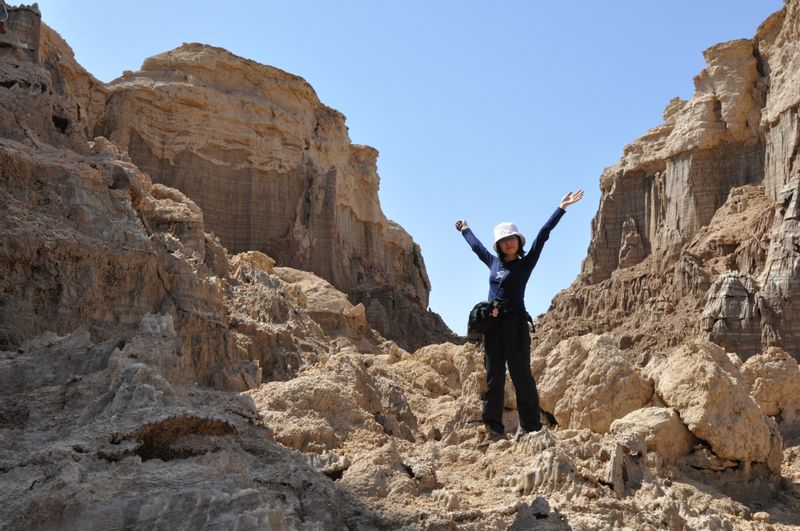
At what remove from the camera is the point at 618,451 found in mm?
6355

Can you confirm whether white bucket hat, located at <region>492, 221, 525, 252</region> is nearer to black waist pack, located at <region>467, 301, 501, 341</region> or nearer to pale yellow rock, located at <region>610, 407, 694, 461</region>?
black waist pack, located at <region>467, 301, 501, 341</region>

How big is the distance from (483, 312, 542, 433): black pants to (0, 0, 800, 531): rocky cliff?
0.33 meters

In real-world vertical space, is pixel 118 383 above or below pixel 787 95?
below

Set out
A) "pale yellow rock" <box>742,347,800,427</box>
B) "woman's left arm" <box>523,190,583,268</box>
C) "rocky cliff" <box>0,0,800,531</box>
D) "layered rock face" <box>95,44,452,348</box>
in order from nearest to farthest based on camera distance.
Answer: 1. "rocky cliff" <box>0,0,800,531</box>
2. "woman's left arm" <box>523,190,583,268</box>
3. "pale yellow rock" <box>742,347,800,427</box>
4. "layered rock face" <box>95,44,452,348</box>

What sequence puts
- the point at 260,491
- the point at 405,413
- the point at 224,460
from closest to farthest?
1. the point at 260,491
2. the point at 224,460
3. the point at 405,413

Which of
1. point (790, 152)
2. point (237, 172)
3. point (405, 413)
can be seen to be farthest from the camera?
point (790, 152)

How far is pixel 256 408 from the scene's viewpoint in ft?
22.7

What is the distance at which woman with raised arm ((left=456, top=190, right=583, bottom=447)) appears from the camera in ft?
22.8

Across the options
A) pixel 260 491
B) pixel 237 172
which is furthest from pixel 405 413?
pixel 237 172

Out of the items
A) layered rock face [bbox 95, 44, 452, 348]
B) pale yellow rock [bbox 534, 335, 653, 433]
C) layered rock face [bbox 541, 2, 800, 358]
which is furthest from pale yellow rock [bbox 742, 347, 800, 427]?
layered rock face [bbox 95, 44, 452, 348]

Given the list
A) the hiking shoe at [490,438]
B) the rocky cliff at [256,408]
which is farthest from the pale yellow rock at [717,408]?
the hiking shoe at [490,438]

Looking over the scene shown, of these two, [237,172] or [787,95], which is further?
[787,95]

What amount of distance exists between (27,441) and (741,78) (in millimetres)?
43303

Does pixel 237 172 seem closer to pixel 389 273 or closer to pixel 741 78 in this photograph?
pixel 389 273
